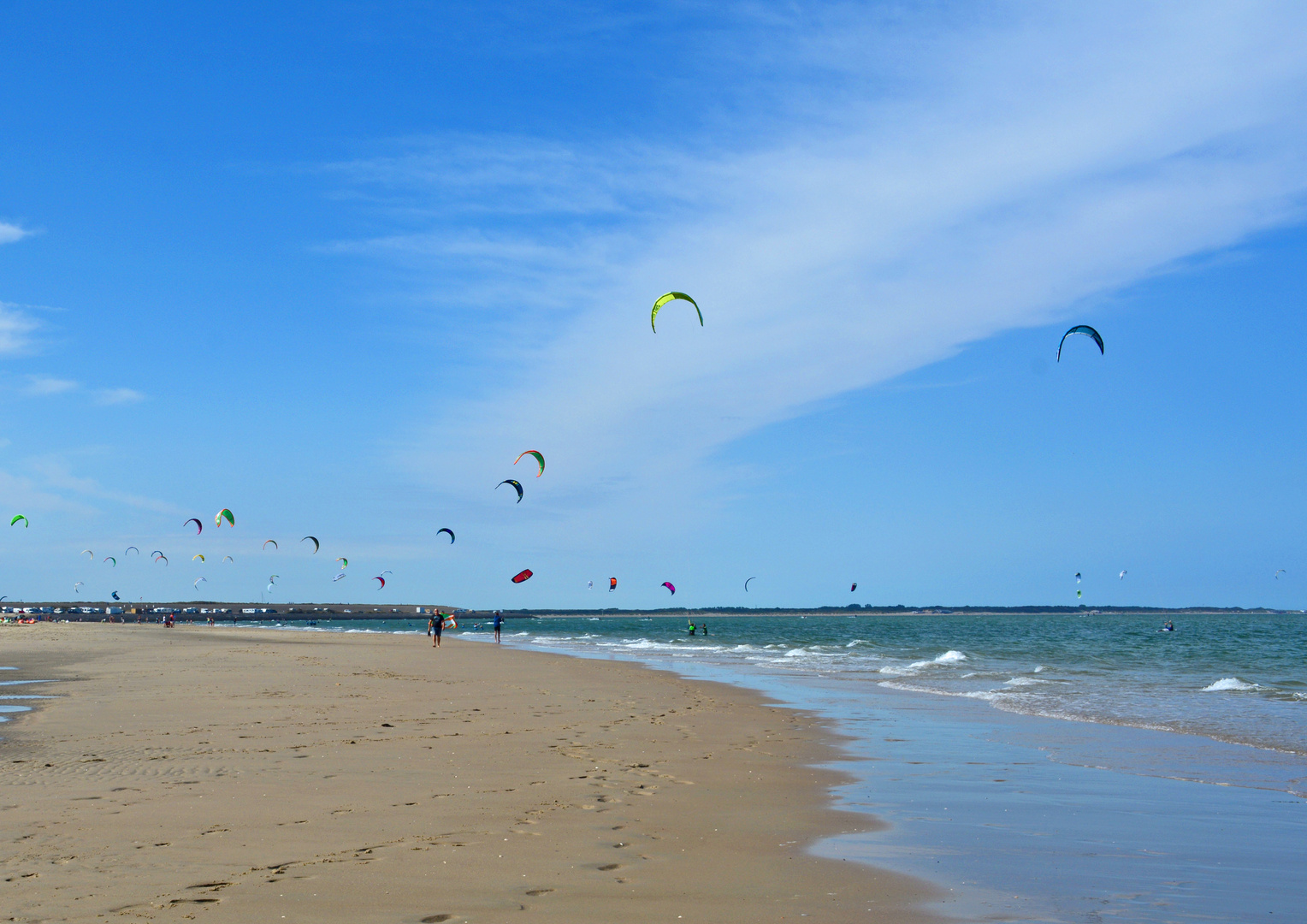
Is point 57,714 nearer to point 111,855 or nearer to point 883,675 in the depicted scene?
point 111,855

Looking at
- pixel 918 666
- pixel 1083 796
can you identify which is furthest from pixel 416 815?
pixel 918 666

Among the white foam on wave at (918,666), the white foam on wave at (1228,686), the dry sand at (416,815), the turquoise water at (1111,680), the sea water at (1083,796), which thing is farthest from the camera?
the white foam on wave at (918,666)

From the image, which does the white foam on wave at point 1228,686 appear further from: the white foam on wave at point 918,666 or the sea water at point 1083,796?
the white foam on wave at point 918,666

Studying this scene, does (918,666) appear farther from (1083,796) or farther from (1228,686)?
(1083,796)

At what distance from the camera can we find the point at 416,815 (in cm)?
813

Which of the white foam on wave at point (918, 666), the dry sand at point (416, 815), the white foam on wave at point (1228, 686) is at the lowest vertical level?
the white foam on wave at point (918, 666)

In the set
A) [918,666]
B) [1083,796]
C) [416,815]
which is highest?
[416,815]

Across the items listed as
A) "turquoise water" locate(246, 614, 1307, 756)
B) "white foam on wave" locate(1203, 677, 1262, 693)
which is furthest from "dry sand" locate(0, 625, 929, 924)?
"white foam on wave" locate(1203, 677, 1262, 693)

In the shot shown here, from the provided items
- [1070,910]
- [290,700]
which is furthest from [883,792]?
[290,700]

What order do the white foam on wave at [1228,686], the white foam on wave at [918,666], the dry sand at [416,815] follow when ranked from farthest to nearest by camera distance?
the white foam on wave at [918,666] → the white foam on wave at [1228,686] → the dry sand at [416,815]

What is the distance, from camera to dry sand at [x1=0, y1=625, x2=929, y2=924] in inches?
229

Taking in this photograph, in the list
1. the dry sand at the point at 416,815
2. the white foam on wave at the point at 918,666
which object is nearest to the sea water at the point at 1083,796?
the dry sand at the point at 416,815

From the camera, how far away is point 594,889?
609 cm

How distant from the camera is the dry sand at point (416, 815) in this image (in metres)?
5.81
